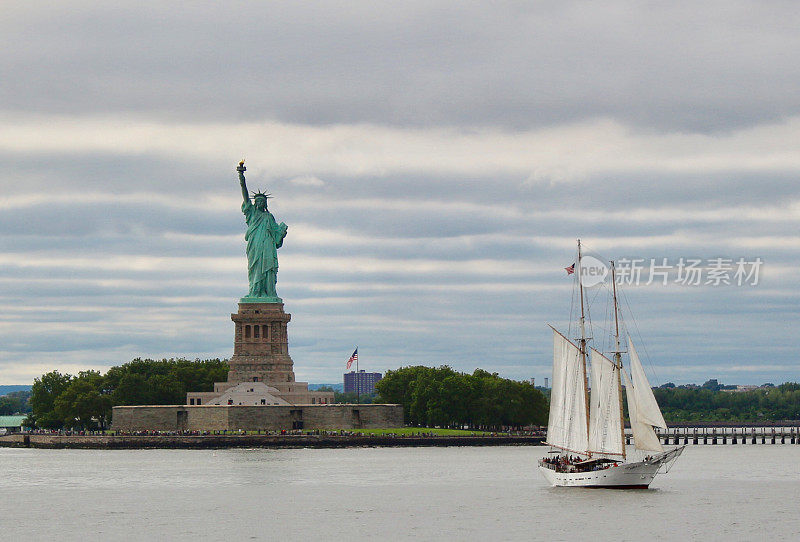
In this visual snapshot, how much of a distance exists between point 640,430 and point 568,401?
6.14 metres

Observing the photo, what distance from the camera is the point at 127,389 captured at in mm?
186125

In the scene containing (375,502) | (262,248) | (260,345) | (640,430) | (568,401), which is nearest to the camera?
(375,502)

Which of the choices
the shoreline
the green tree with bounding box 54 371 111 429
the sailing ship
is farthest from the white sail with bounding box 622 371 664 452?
the green tree with bounding box 54 371 111 429

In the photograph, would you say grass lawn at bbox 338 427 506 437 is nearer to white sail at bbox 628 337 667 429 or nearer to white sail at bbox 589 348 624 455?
white sail at bbox 589 348 624 455

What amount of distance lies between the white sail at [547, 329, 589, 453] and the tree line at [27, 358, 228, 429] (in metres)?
90.3

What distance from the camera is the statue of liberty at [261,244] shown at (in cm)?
17862

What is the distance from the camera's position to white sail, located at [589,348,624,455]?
98750 millimetres

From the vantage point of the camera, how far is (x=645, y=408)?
9556 cm

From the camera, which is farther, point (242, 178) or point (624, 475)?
point (242, 178)

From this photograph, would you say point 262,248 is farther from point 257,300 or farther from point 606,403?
point 606,403

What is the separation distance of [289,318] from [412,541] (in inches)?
4081

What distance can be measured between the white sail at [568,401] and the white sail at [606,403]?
1214mm

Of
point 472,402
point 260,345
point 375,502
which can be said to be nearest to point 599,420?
point 375,502

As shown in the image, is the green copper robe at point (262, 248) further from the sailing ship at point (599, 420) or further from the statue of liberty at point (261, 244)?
the sailing ship at point (599, 420)
